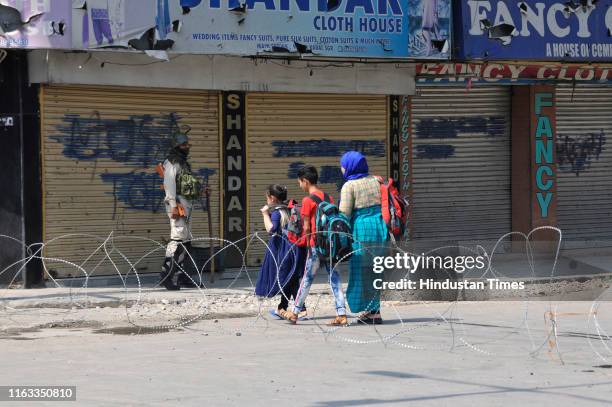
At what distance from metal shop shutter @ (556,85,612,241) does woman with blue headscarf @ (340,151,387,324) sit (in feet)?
28.2

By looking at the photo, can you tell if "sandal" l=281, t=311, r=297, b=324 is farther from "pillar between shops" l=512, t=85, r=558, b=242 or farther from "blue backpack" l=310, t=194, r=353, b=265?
"pillar between shops" l=512, t=85, r=558, b=242

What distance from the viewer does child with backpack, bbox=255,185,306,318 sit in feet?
40.8

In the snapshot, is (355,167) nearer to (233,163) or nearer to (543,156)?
(233,163)

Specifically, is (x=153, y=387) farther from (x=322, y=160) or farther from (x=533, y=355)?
(x=322, y=160)

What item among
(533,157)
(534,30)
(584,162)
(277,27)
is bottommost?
(584,162)

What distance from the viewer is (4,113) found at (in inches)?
579

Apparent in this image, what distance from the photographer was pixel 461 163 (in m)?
19.1

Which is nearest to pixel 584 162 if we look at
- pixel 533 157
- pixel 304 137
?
pixel 533 157

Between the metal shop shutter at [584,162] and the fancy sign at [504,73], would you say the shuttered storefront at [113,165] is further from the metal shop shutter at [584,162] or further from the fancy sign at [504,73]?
the metal shop shutter at [584,162]

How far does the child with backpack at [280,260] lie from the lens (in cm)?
1244

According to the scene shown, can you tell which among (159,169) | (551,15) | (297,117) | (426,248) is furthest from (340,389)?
(551,15)

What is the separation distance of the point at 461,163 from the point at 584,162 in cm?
253

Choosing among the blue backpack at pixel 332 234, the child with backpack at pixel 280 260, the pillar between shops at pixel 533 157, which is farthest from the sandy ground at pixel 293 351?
the pillar between shops at pixel 533 157

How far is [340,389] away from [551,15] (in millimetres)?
11006
